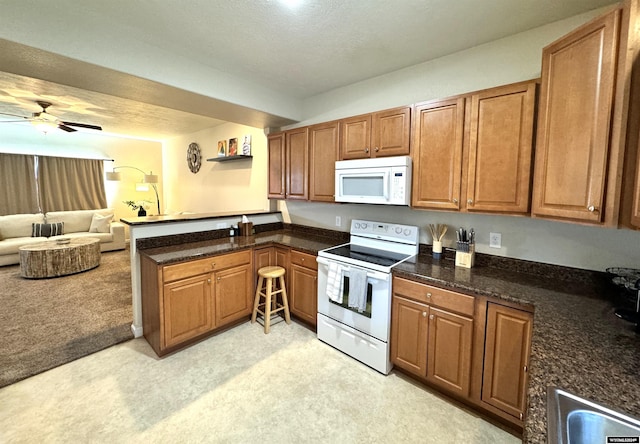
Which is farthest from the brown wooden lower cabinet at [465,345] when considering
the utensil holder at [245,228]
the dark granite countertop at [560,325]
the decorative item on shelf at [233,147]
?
the decorative item on shelf at [233,147]

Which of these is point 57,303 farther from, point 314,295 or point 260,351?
point 314,295

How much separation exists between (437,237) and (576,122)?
125 cm

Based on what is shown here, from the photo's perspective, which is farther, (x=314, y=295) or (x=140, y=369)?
(x=314, y=295)

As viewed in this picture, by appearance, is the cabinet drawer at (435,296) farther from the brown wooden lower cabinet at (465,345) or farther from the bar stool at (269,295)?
the bar stool at (269,295)

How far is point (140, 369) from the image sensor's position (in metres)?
2.38

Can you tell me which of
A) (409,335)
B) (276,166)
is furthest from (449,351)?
(276,166)

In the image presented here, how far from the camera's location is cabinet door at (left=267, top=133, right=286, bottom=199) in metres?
3.52

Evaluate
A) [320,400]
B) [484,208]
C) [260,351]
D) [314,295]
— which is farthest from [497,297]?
[260,351]

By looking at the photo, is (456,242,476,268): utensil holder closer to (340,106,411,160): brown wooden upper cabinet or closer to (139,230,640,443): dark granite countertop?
(139,230,640,443): dark granite countertop

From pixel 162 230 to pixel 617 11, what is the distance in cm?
355

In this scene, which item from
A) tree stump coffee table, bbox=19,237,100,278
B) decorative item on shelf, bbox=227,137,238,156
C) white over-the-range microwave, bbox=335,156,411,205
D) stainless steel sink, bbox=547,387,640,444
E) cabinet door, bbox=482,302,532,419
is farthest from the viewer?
decorative item on shelf, bbox=227,137,238,156

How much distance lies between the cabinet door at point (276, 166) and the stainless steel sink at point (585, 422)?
3.09 metres

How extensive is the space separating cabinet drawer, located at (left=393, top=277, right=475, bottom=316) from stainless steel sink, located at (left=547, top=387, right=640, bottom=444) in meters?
1.01

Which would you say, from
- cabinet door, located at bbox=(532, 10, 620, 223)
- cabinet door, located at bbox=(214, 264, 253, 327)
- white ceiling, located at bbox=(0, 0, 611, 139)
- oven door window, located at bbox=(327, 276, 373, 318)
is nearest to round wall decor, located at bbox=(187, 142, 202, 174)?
white ceiling, located at bbox=(0, 0, 611, 139)
